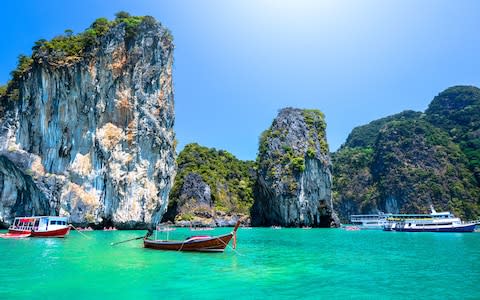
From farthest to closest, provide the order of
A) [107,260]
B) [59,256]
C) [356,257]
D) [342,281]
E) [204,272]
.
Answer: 1. [356,257]
2. [59,256]
3. [107,260]
4. [204,272]
5. [342,281]

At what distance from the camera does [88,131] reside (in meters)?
42.3

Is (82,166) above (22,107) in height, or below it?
below

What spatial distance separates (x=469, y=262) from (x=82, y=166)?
126 feet

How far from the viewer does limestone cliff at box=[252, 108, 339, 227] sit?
2562 inches

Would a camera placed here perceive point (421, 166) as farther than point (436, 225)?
Yes

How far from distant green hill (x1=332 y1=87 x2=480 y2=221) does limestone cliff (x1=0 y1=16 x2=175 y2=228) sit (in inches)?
2491

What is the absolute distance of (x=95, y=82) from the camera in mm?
42719

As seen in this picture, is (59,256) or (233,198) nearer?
(59,256)

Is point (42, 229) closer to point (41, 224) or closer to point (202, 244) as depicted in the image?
point (41, 224)

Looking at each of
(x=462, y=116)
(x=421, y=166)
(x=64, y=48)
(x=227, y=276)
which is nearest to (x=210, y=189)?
(x=64, y=48)

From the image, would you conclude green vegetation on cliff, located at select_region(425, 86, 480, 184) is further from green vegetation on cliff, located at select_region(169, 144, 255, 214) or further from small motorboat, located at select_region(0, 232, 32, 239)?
small motorboat, located at select_region(0, 232, 32, 239)

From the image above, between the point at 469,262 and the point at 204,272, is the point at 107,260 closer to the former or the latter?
the point at 204,272

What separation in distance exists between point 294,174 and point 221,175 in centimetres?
2544

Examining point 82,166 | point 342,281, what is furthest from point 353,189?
point 342,281
